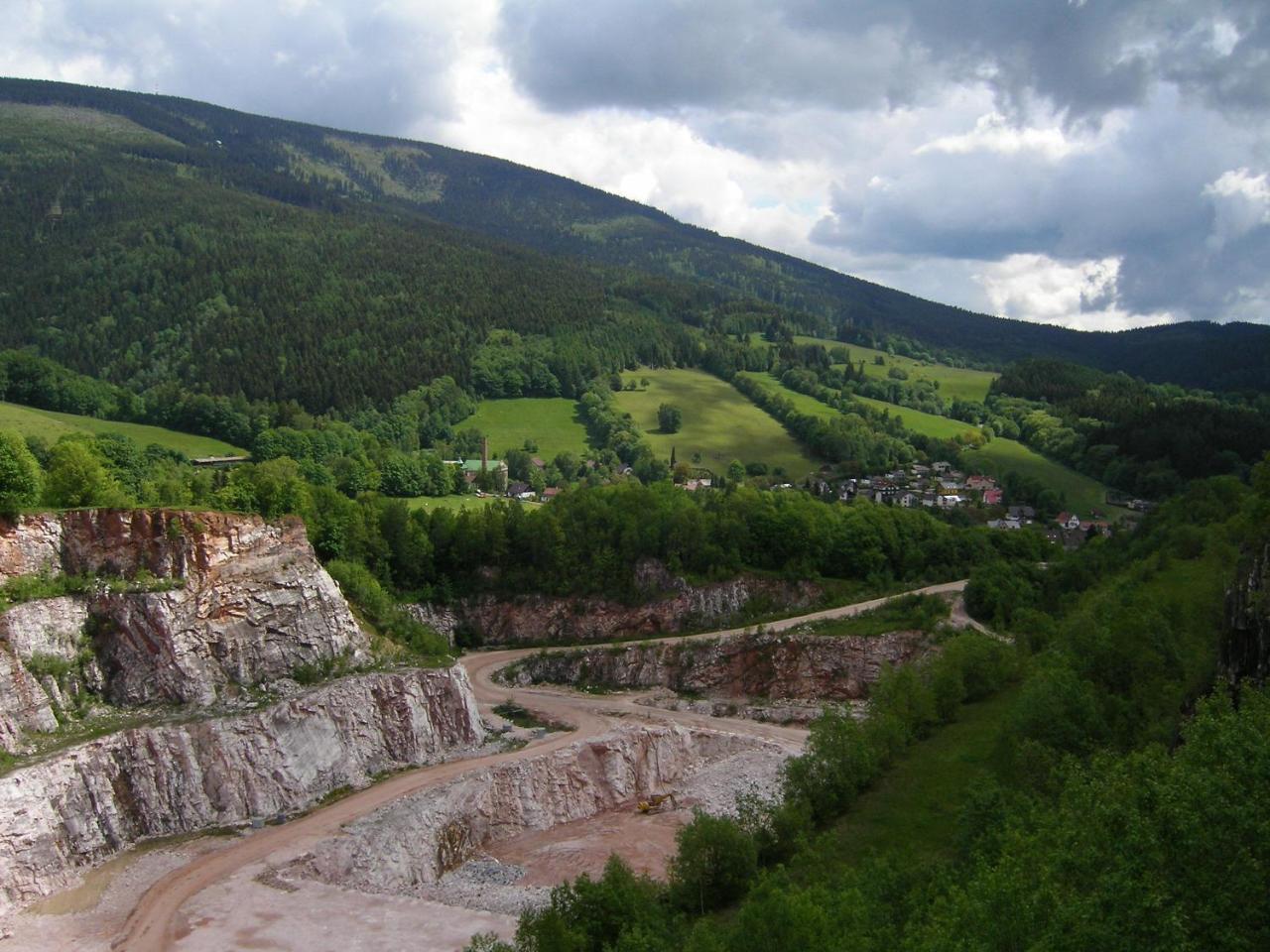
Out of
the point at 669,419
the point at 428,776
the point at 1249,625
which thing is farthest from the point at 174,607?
the point at 669,419

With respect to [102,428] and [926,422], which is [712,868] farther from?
[926,422]

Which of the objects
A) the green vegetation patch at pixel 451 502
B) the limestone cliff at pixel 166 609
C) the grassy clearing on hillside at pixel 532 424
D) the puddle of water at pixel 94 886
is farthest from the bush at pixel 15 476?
the grassy clearing on hillside at pixel 532 424

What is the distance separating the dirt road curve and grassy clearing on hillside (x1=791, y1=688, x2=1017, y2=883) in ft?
58.7

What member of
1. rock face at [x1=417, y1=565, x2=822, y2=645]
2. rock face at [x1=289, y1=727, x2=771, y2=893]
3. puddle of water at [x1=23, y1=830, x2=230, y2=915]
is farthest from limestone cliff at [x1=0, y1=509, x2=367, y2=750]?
rock face at [x1=417, y1=565, x2=822, y2=645]

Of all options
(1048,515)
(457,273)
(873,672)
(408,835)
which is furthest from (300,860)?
(457,273)

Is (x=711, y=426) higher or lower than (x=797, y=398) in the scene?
lower

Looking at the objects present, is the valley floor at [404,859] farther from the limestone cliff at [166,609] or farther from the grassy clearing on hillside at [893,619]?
the grassy clearing on hillside at [893,619]

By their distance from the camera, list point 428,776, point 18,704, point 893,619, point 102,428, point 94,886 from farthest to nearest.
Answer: point 102,428 → point 893,619 → point 428,776 → point 18,704 → point 94,886

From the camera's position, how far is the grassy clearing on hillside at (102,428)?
101m

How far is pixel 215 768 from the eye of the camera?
46.2m

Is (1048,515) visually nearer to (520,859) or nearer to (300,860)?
(520,859)

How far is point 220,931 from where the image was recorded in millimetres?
37188

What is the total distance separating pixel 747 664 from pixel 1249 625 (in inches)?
1908

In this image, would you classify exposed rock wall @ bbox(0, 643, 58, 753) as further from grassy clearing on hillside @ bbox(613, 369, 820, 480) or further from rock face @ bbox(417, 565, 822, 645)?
grassy clearing on hillside @ bbox(613, 369, 820, 480)
